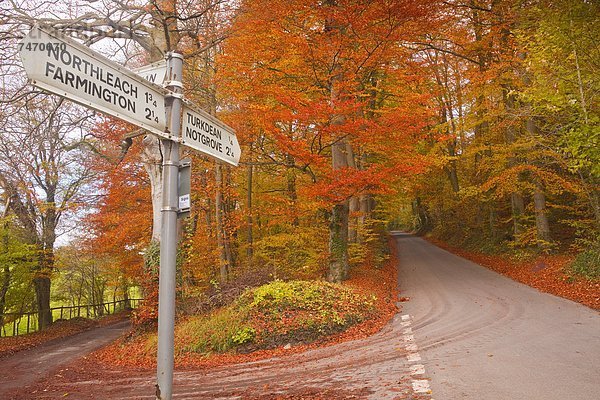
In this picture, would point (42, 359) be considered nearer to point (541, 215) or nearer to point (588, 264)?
point (588, 264)

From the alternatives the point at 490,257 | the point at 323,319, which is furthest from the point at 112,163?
the point at 490,257

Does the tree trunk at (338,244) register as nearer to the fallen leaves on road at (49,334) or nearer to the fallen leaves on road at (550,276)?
the fallen leaves on road at (550,276)

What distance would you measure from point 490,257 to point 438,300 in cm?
1063

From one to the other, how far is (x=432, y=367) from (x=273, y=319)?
158 inches

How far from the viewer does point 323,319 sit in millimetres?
8258

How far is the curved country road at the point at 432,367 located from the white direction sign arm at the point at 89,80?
3749 mm

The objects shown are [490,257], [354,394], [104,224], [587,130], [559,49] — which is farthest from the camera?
[490,257]

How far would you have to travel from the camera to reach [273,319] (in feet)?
27.2

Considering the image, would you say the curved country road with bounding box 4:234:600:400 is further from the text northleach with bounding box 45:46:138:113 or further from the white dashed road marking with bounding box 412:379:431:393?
the text northleach with bounding box 45:46:138:113

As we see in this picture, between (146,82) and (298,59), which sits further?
(298,59)

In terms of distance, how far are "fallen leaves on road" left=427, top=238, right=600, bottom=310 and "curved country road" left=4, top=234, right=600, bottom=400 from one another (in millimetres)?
843

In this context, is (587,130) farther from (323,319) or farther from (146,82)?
(146,82)

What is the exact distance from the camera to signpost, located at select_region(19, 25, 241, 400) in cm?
202

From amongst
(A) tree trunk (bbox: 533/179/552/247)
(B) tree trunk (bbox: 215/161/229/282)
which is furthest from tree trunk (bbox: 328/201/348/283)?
(A) tree trunk (bbox: 533/179/552/247)
